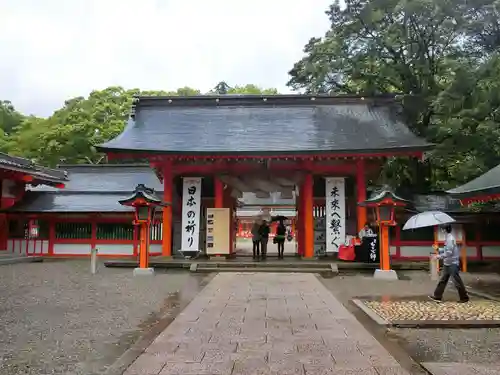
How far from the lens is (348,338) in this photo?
22.3ft

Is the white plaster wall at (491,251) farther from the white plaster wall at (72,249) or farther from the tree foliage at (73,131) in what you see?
the tree foliage at (73,131)

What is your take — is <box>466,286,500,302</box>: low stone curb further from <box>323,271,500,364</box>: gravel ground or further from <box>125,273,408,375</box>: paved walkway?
<box>125,273,408,375</box>: paved walkway

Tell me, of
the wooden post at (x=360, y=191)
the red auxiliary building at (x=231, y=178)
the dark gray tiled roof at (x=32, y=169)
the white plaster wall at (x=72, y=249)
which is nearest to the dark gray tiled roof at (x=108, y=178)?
the red auxiliary building at (x=231, y=178)

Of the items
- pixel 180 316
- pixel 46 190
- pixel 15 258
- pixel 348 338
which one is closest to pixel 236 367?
pixel 348 338

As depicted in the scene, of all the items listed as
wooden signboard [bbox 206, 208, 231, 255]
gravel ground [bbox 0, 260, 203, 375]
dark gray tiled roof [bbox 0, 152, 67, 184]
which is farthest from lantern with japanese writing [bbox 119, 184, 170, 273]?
dark gray tiled roof [bbox 0, 152, 67, 184]

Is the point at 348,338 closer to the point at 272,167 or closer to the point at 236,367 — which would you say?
the point at 236,367

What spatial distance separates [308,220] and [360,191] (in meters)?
2.31

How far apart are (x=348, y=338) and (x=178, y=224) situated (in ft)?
44.1

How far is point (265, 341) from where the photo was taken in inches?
259

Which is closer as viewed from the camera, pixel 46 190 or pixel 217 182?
pixel 217 182

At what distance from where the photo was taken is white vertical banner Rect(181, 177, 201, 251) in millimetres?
18109

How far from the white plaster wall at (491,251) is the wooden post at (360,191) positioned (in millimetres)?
5345

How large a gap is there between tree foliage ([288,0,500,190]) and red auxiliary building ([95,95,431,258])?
4.34 ft

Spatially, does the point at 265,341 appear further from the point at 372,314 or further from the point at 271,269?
the point at 271,269
